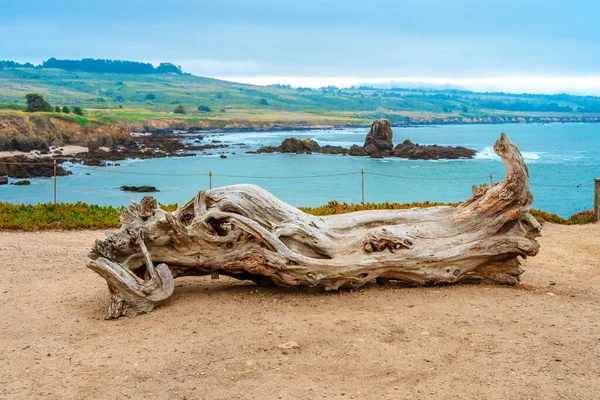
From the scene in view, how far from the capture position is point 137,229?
8.97 m

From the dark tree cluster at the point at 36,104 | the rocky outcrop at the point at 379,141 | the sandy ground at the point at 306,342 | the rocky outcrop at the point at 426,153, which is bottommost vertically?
the sandy ground at the point at 306,342

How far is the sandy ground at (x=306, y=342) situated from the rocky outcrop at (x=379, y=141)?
168 ft

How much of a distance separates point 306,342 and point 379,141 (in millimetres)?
54850

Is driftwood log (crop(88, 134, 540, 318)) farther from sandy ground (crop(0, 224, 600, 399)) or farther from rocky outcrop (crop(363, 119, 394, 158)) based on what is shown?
rocky outcrop (crop(363, 119, 394, 158))

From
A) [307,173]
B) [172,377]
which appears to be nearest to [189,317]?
[172,377]

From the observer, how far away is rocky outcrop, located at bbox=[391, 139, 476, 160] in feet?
193

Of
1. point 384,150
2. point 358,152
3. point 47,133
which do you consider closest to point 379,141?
point 384,150

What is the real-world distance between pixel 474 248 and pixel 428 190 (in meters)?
30.8

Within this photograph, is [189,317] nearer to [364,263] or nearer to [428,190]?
[364,263]

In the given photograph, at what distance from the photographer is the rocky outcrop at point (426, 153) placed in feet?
193

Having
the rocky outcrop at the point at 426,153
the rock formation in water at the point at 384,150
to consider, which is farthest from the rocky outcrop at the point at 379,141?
the rocky outcrop at the point at 426,153

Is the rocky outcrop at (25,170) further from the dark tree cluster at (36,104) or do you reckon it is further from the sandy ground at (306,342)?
the sandy ground at (306,342)

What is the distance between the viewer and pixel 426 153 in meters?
58.7

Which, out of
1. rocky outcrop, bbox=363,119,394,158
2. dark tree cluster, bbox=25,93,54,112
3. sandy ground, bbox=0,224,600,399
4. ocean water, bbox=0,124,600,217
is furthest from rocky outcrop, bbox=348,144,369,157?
sandy ground, bbox=0,224,600,399
